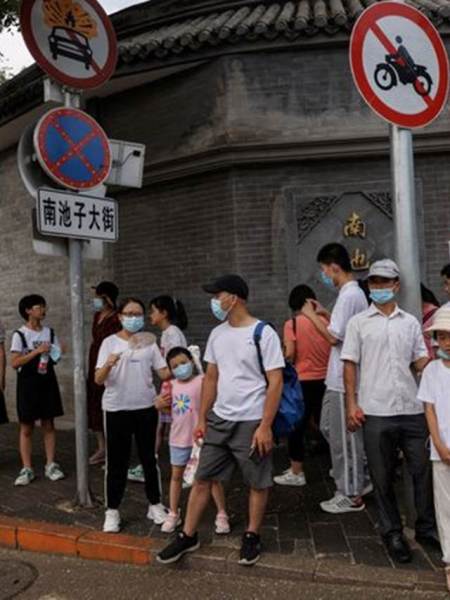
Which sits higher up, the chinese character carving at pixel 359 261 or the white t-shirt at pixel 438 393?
the chinese character carving at pixel 359 261

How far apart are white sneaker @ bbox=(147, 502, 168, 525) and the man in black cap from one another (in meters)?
0.55

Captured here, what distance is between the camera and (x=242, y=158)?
6906 millimetres

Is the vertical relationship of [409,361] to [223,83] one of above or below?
below

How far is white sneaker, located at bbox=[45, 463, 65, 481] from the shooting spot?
18.3 ft

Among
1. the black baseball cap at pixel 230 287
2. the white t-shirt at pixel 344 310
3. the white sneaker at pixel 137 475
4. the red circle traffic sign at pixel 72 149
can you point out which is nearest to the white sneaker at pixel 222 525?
the white t-shirt at pixel 344 310

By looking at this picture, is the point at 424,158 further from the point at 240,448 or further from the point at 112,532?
the point at 112,532

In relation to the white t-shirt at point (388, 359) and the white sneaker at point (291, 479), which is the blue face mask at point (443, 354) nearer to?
the white t-shirt at point (388, 359)

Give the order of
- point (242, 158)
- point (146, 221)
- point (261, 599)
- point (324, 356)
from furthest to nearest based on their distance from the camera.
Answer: point (146, 221)
point (242, 158)
point (324, 356)
point (261, 599)

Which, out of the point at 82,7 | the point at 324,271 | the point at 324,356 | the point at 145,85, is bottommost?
the point at 324,356

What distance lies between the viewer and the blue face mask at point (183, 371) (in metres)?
4.40

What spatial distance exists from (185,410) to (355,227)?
351 centimetres

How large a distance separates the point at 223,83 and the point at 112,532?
17.0ft

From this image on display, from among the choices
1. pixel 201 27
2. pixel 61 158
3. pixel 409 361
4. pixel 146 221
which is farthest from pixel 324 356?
pixel 201 27

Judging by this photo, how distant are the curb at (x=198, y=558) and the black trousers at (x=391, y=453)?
0.34 m
